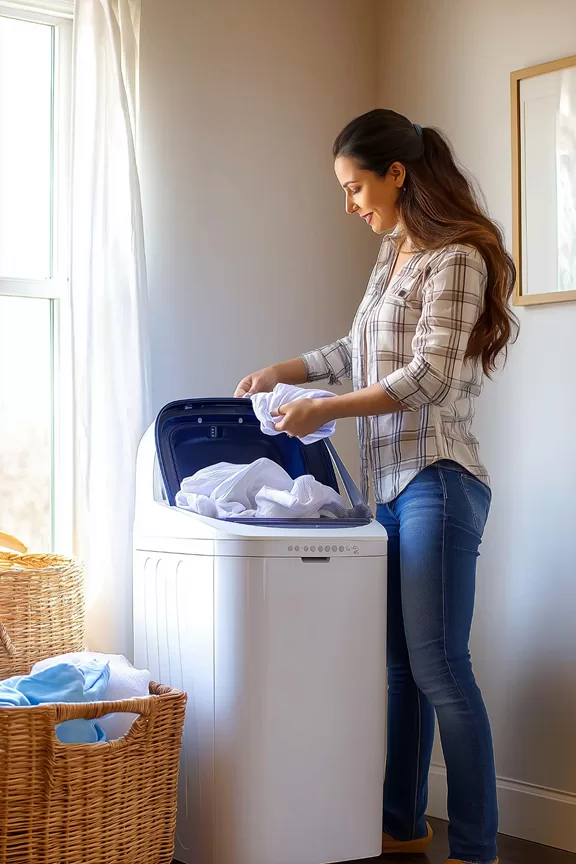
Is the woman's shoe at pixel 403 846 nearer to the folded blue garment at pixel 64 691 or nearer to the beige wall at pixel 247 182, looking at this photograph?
the folded blue garment at pixel 64 691

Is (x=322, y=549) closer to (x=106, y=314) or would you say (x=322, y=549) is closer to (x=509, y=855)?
(x=106, y=314)

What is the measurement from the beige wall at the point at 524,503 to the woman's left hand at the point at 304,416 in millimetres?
738

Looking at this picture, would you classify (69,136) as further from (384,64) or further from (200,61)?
→ (384,64)

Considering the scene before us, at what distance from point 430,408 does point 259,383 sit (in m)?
0.42

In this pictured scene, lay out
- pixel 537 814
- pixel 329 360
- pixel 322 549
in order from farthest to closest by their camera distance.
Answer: pixel 537 814, pixel 329 360, pixel 322 549

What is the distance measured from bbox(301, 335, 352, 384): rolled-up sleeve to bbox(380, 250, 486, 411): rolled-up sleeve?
372 mm

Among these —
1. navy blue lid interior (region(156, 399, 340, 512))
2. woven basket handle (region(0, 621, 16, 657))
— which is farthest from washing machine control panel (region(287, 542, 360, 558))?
woven basket handle (region(0, 621, 16, 657))

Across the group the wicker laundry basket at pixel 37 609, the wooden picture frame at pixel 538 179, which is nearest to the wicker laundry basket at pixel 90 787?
the wicker laundry basket at pixel 37 609

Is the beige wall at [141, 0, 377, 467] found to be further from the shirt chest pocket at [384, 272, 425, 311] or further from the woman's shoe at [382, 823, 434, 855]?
the woman's shoe at [382, 823, 434, 855]

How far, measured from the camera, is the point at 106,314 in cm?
232

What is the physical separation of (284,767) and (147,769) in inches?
9.4

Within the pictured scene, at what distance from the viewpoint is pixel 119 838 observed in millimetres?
1743

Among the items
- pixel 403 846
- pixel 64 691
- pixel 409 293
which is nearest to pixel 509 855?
pixel 403 846

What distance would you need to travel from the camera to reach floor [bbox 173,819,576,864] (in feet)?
7.10
